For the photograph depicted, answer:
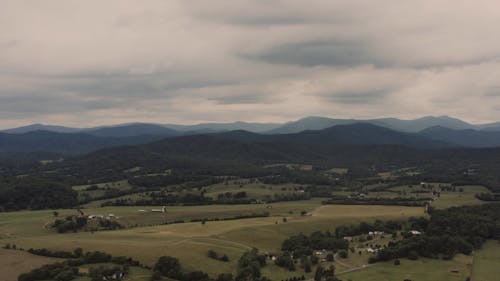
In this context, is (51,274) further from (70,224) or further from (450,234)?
(450,234)

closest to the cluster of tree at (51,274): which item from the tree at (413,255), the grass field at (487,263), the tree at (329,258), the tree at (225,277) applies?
the tree at (225,277)

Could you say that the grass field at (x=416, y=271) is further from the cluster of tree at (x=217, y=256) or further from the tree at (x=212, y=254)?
the tree at (x=212, y=254)

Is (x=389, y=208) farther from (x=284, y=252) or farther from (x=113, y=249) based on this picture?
(x=113, y=249)

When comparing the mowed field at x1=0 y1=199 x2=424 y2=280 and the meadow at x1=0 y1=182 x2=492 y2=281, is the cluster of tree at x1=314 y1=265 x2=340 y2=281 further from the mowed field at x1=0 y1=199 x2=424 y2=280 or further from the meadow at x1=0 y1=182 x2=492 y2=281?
the mowed field at x1=0 y1=199 x2=424 y2=280

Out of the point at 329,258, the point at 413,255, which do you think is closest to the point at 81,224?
the point at 329,258

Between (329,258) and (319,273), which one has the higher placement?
(319,273)
